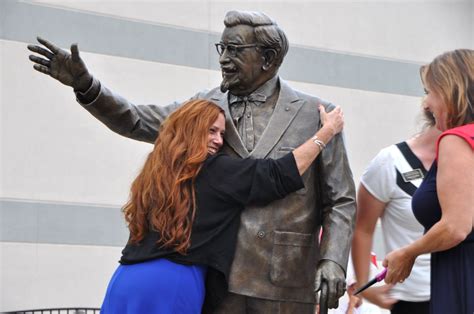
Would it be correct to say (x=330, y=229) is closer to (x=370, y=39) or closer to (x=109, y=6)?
(x=109, y=6)

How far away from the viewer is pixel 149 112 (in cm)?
510

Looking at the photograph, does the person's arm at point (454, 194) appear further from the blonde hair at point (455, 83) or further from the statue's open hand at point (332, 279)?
the statue's open hand at point (332, 279)

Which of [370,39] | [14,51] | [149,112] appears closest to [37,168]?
[14,51]

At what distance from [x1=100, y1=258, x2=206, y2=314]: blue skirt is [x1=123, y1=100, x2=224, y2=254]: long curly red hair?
105 mm

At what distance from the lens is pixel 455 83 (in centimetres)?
435

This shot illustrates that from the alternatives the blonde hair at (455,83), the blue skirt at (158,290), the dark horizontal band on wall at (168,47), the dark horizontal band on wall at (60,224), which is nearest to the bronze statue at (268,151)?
the blue skirt at (158,290)

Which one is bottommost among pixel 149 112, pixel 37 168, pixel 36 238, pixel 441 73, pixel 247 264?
pixel 36 238

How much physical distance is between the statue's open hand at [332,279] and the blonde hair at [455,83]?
2.77 ft

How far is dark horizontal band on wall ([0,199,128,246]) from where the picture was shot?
1040cm

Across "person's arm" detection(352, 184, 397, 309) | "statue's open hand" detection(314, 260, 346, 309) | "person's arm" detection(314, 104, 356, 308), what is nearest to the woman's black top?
"person's arm" detection(314, 104, 356, 308)

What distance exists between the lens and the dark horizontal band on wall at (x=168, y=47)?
1070cm

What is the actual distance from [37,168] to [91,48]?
144cm

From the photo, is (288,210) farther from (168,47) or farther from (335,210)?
(168,47)

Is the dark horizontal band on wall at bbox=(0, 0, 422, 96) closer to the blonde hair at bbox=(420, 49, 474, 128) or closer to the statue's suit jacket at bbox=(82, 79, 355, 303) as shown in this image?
the statue's suit jacket at bbox=(82, 79, 355, 303)
